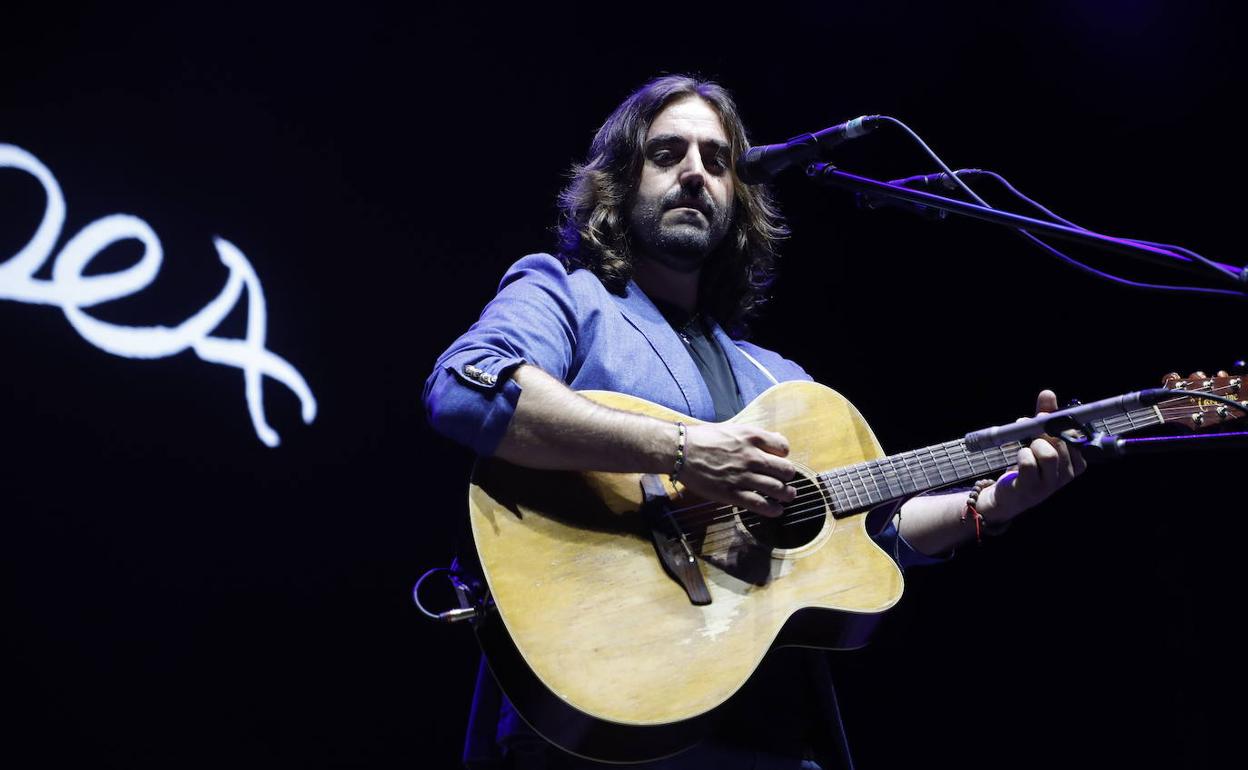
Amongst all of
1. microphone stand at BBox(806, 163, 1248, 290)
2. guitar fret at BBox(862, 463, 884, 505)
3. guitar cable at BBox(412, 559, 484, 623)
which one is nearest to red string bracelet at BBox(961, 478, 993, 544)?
guitar fret at BBox(862, 463, 884, 505)

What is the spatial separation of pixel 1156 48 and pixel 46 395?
4.57 m

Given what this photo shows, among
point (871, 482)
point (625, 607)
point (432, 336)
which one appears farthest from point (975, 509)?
point (432, 336)

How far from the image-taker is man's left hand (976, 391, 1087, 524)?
227 centimetres

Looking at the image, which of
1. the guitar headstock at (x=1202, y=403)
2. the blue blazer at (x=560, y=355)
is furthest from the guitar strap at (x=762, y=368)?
the guitar headstock at (x=1202, y=403)

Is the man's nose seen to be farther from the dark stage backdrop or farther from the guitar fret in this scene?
the dark stage backdrop

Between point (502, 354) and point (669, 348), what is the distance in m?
0.55

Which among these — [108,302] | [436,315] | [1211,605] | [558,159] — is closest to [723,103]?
[558,159]

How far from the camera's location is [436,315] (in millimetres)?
3807

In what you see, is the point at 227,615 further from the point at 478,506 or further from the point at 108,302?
the point at 478,506

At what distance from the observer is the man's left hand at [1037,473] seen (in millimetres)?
2271

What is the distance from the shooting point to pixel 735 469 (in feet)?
6.88

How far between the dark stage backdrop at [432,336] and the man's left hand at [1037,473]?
1.14 metres

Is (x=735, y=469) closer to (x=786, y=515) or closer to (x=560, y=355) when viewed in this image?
(x=786, y=515)

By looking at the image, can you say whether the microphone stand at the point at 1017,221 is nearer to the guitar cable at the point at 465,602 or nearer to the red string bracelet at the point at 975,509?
the red string bracelet at the point at 975,509
